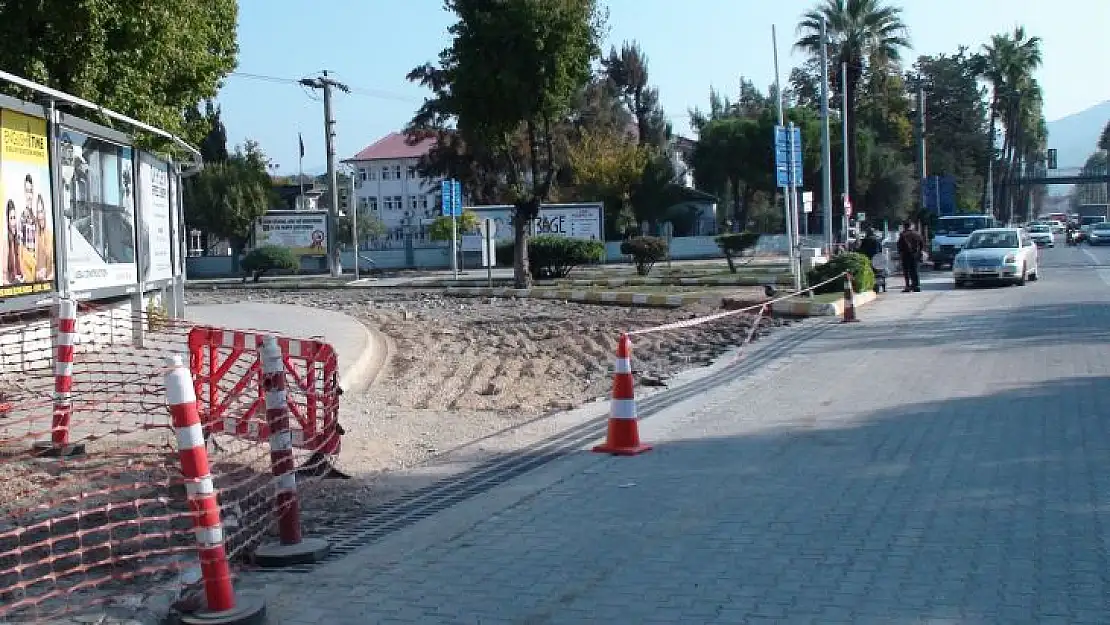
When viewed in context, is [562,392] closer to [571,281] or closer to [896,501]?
[896,501]

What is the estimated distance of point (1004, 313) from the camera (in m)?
22.2

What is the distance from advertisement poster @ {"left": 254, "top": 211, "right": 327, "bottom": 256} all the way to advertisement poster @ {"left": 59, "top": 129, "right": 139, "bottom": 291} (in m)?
41.5

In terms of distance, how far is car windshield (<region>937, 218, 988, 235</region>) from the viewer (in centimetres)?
4297

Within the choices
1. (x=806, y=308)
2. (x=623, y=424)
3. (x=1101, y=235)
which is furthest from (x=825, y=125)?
(x=1101, y=235)

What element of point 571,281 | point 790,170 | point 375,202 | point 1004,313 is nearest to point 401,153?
point 375,202

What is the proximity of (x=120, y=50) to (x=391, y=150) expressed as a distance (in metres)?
91.7

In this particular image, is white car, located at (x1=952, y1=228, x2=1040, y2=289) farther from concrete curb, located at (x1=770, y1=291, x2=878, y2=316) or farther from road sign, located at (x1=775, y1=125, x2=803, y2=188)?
concrete curb, located at (x1=770, y1=291, x2=878, y2=316)

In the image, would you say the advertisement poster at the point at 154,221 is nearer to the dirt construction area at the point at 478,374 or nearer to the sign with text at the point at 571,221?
the dirt construction area at the point at 478,374

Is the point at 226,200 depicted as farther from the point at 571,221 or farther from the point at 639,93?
the point at 639,93

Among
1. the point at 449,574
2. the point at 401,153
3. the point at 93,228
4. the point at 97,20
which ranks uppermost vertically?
the point at 401,153

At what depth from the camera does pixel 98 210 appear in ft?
47.8

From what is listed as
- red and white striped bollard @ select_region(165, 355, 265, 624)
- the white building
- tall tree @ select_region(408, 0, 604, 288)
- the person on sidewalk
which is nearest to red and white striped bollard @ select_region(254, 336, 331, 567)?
red and white striped bollard @ select_region(165, 355, 265, 624)

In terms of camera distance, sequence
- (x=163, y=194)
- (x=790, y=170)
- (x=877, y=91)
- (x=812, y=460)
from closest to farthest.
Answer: (x=812, y=460)
(x=163, y=194)
(x=790, y=170)
(x=877, y=91)

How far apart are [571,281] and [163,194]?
22579mm
